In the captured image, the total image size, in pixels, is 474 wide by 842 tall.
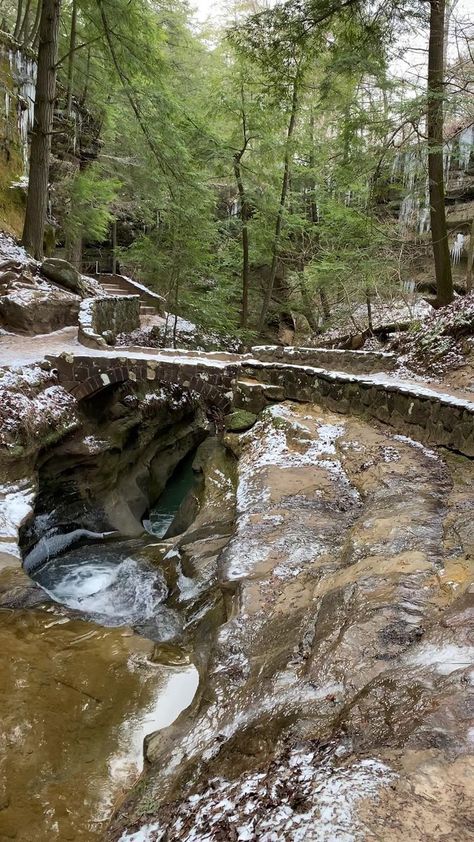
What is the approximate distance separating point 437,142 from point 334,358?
436 centimetres

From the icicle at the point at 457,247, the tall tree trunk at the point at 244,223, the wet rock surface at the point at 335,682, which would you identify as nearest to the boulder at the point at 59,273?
the tall tree trunk at the point at 244,223

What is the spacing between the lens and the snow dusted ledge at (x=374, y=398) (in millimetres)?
6277

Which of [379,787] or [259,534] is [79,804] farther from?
[259,534]

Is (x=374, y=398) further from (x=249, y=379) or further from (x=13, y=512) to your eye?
(x=13, y=512)

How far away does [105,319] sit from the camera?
13289 millimetres

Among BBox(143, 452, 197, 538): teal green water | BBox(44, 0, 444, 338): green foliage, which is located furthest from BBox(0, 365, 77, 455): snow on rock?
BBox(44, 0, 444, 338): green foliage

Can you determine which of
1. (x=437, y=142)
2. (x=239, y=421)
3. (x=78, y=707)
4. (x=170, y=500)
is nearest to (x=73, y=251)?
(x=170, y=500)

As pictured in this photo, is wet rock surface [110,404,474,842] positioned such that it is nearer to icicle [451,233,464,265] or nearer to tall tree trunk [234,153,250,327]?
tall tree trunk [234,153,250,327]

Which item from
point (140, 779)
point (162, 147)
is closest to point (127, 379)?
point (162, 147)

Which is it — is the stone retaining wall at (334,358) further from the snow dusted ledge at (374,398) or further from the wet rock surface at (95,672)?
the wet rock surface at (95,672)

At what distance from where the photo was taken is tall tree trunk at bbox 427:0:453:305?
8578 millimetres

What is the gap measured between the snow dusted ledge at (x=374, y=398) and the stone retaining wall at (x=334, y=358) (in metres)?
0.68

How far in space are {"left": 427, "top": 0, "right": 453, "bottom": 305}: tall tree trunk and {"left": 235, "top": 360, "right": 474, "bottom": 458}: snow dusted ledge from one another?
296 centimetres

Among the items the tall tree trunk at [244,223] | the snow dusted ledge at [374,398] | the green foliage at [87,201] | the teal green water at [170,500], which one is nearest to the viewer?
the snow dusted ledge at [374,398]
